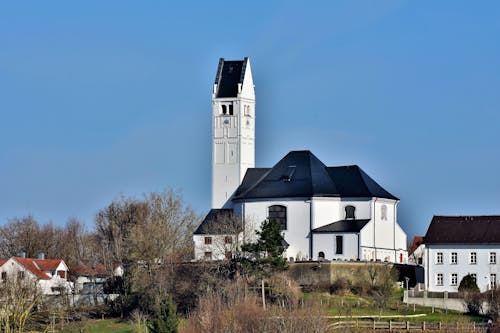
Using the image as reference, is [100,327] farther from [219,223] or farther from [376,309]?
[219,223]

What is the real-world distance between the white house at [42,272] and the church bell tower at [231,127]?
1007 cm

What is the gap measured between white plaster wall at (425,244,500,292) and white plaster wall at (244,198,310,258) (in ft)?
24.7

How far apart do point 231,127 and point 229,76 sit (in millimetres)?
3603

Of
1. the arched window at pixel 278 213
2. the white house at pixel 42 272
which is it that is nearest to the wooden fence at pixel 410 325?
the arched window at pixel 278 213

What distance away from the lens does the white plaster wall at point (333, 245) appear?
289 feet

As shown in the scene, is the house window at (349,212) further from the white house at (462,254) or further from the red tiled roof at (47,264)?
the red tiled roof at (47,264)

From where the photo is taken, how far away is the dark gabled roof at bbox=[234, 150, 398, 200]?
9062cm

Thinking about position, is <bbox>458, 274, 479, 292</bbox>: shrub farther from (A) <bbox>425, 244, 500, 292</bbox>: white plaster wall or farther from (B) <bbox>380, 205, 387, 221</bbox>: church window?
(B) <bbox>380, 205, 387, 221</bbox>: church window

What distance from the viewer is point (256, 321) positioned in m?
67.1

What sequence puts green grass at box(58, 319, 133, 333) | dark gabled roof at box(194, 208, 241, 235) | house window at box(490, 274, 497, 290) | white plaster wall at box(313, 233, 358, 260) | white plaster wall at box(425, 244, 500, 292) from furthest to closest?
dark gabled roof at box(194, 208, 241, 235)
white plaster wall at box(313, 233, 358, 260)
white plaster wall at box(425, 244, 500, 292)
house window at box(490, 274, 497, 290)
green grass at box(58, 319, 133, 333)

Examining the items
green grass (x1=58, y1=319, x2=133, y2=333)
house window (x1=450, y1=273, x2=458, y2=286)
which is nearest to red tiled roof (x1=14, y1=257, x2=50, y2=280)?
green grass (x1=58, y1=319, x2=133, y2=333)

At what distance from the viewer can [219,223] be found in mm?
91625

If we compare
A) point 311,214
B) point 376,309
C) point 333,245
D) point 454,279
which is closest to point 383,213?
point 333,245

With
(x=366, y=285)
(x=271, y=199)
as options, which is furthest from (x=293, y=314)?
(x=271, y=199)
